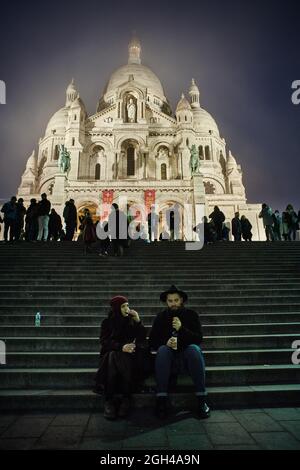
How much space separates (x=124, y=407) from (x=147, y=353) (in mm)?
682

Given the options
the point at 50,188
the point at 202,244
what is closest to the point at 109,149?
the point at 50,188

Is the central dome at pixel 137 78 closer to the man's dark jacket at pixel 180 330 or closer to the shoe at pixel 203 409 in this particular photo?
the man's dark jacket at pixel 180 330

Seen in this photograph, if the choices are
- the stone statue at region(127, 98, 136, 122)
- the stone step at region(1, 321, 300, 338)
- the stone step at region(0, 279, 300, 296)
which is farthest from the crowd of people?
the stone statue at region(127, 98, 136, 122)

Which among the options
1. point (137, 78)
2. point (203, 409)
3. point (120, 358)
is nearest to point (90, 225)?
point (120, 358)

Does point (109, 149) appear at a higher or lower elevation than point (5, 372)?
higher

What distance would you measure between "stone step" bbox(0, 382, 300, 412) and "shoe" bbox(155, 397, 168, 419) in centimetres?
28

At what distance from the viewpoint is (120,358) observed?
12.7 feet

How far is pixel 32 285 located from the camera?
7.98m

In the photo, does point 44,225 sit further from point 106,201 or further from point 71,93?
point 71,93

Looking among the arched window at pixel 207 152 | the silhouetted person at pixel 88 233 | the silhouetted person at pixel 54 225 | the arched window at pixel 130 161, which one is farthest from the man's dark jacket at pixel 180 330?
the arched window at pixel 207 152

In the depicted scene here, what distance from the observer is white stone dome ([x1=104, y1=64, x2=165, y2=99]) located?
161ft
